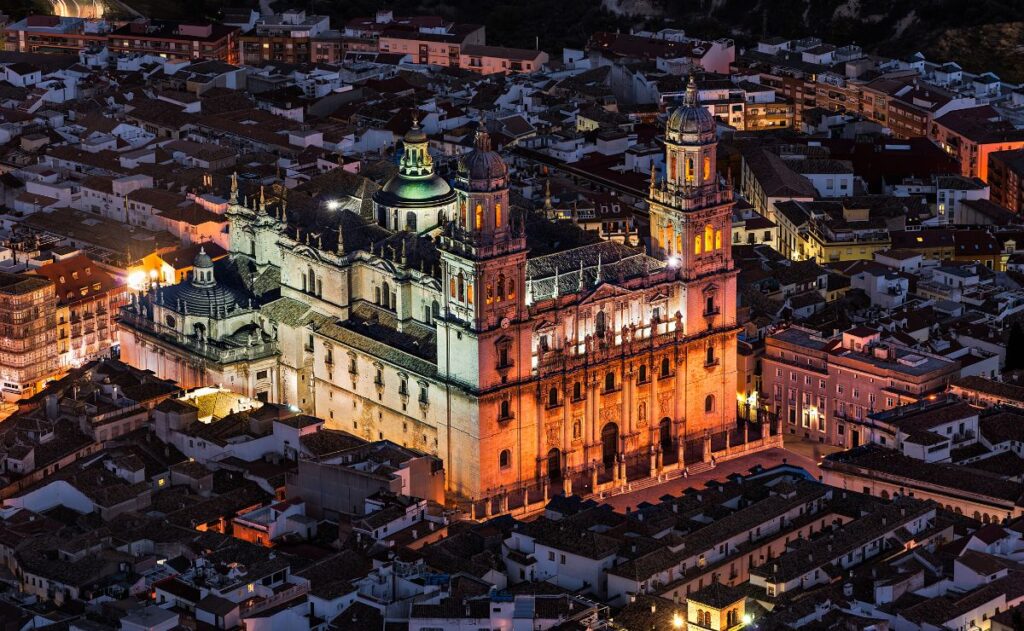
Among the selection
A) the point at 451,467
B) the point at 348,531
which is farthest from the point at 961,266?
the point at 348,531

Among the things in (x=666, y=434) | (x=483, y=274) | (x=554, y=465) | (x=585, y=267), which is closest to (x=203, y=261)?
(x=483, y=274)

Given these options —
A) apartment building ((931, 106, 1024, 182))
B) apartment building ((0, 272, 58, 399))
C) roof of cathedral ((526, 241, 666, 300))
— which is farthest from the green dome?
apartment building ((931, 106, 1024, 182))

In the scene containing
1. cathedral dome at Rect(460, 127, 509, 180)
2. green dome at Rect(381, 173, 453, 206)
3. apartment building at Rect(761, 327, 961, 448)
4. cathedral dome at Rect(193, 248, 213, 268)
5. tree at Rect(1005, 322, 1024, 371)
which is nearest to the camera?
cathedral dome at Rect(460, 127, 509, 180)

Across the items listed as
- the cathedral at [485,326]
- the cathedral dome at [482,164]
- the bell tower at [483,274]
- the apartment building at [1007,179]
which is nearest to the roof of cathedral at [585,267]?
the cathedral at [485,326]

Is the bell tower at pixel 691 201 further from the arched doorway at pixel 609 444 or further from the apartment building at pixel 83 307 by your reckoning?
the apartment building at pixel 83 307

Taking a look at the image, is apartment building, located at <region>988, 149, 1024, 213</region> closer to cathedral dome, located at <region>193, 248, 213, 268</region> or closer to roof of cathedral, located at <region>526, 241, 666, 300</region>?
roof of cathedral, located at <region>526, 241, 666, 300</region>

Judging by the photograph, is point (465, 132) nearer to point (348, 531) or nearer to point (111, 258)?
point (111, 258)
